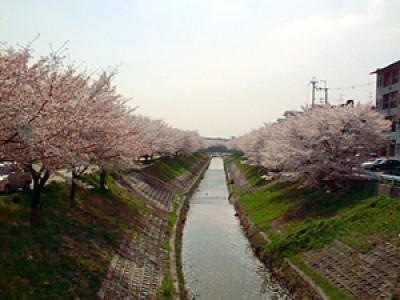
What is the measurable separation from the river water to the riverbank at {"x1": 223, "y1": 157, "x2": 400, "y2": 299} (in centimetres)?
96

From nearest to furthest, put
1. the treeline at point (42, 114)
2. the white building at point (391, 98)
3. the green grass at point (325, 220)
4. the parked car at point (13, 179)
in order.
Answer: the treeline at point (42, 114) < the green grass at point (325, 220) < the parked car at point (13, 179) < the white building at point (391, 98)

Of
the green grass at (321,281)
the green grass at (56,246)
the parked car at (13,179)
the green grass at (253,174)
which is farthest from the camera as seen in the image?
the green grass at (253,174)

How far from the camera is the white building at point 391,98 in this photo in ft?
138

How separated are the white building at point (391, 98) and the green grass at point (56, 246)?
31.6 meters

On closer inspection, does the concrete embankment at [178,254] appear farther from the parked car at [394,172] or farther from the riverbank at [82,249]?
the parked car at [394,172]

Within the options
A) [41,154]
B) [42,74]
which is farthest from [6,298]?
[42,74]

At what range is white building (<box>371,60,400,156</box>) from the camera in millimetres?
42013

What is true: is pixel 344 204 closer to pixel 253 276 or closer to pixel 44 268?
pixel 253 276

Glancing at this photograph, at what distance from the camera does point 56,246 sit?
49.0ft

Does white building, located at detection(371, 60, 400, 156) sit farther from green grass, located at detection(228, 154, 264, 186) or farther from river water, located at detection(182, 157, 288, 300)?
river water, located at detection(182, 157, 288, 300)

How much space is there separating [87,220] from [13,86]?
36.9 ft

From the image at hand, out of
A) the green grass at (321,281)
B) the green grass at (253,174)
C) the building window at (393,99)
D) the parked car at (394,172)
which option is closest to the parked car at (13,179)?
the green grass at (321,281)

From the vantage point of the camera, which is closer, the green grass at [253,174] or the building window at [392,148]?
the building window at [392,148]

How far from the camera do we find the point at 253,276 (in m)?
19.4
